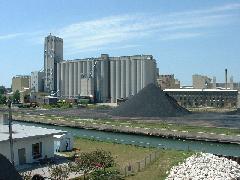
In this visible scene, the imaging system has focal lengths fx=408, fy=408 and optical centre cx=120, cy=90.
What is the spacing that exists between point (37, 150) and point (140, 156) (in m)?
9.08

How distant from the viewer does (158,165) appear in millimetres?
30672

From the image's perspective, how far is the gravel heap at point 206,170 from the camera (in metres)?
23.9

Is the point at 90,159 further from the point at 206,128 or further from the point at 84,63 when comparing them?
the point at 84,63

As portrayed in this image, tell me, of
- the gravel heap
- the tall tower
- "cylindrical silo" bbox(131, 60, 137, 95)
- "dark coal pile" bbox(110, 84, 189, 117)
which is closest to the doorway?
the gravel heap

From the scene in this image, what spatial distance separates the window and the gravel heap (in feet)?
35.7

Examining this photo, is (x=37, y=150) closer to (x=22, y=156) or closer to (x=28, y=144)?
(x=28, y=144)

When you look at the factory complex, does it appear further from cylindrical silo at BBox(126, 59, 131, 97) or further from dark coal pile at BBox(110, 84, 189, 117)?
dark coal pile at BBox(110, 84, 189, 117)

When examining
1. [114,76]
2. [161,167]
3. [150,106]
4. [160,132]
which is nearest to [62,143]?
[161,167]

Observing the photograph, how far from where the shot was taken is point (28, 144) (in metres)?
30.6

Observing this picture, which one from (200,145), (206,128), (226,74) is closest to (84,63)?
(226,74)

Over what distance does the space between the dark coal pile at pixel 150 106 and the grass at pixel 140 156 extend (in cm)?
3655

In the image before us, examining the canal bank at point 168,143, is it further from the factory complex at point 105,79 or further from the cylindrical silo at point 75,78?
the cylindrical silo at point 75,78

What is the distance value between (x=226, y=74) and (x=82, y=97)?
2554 inches

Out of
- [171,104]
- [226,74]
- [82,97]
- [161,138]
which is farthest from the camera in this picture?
[226,74]
